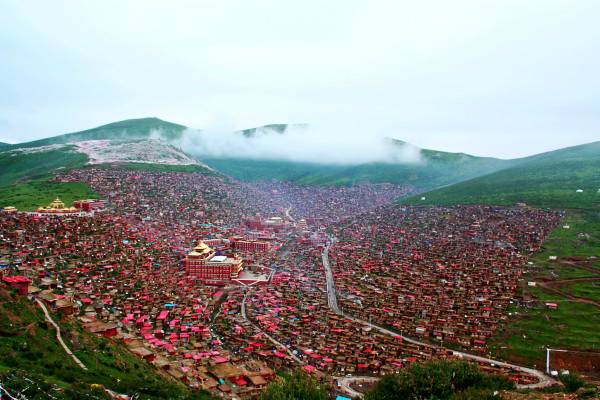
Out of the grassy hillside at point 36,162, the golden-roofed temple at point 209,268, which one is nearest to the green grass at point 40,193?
the grassy hillside at point 36,162

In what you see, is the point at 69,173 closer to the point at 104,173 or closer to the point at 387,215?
the point at 104,173

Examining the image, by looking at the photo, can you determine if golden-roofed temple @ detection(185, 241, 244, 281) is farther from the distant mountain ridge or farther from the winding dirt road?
the distant mountain ridge

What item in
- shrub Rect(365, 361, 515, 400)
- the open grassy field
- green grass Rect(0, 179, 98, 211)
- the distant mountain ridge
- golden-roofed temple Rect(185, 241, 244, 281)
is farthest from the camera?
the distant mountain ridge

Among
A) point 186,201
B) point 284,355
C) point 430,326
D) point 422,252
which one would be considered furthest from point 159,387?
point 186,201

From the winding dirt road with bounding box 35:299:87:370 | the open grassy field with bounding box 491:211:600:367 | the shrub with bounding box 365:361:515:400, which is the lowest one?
the open grassy field with bounding box 491:211:600:367

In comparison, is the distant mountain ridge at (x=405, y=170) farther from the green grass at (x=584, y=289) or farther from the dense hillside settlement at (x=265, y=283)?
the green grass at (x=584, y=289)

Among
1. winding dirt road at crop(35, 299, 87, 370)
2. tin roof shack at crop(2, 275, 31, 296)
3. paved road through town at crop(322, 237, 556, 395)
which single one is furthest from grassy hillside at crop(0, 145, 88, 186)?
winding dirt road at crop(35, 299, 87, 370)

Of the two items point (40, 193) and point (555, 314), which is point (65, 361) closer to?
point (555, 314)
